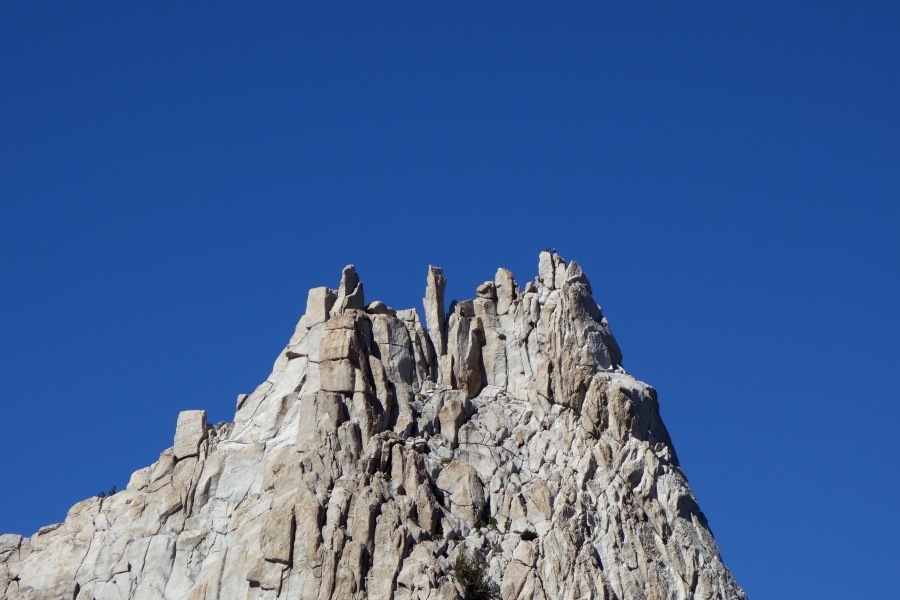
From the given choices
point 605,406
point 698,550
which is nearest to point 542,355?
point 605,406

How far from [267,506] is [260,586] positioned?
20.7 feet

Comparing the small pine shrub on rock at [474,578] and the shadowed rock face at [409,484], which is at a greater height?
the shadowed rock face at [409,484]

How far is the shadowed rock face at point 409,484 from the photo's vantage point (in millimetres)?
132875

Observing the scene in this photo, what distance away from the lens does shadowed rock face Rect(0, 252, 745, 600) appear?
436ft

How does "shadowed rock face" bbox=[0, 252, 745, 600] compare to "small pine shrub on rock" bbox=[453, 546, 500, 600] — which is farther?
"shadowed rock face" bbox=[0, 252, 745, 600]

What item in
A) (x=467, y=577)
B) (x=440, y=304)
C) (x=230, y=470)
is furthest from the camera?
(x=440, y=304)

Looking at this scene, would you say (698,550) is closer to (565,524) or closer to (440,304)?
(565,524)

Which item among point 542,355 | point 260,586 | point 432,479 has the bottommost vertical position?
point 260,586

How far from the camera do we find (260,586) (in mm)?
132125

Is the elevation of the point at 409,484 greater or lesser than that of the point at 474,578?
greater

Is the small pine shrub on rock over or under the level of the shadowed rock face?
under

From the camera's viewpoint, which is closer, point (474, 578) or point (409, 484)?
point (474, 578)

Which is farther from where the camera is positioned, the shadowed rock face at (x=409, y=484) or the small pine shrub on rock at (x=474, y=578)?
the shadowed rock face at (x=409, y=484)

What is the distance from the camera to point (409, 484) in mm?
136500
